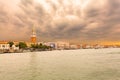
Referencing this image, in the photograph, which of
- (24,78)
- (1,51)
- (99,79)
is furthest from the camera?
(1,51)

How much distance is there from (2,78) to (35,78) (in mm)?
5147

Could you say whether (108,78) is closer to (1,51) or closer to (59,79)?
(59,79)

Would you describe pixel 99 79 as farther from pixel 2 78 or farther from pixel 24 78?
pixel 2 78

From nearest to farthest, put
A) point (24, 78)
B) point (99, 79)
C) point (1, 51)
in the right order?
point (99, 79), point (24, 78), point (1, 51)

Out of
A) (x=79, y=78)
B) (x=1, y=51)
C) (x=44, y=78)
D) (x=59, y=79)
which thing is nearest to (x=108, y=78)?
(x=79, y=78)

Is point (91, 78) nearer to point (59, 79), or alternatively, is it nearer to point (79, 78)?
point (79, 78)

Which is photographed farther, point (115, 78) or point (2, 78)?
point (2, 78)

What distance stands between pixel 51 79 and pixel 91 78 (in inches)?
233

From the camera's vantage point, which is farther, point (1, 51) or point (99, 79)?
point (1, 51)

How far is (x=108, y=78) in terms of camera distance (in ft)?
108

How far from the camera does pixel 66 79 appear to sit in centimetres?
3328

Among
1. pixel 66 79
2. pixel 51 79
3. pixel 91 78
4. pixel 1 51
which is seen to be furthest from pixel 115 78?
pixel 1 51

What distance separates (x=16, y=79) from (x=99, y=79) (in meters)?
12.3

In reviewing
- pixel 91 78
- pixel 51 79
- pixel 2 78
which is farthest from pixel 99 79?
pixel 2 78
